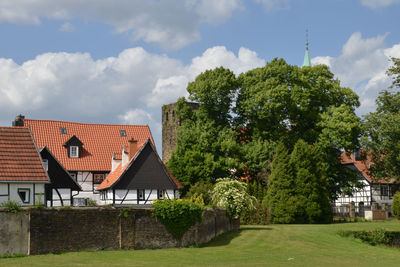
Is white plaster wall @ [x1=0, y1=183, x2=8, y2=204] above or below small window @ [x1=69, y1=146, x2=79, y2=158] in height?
below

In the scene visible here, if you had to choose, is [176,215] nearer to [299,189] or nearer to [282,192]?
[282,192]

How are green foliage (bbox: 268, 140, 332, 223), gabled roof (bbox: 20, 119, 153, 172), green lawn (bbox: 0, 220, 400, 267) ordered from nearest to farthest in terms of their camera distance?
green lawn (bbox: 0, 220, 400, 267) < green foliage (bbox: 268, 140, 332, 223) < gabled roof (bbox: 20, 119, 153, 172)

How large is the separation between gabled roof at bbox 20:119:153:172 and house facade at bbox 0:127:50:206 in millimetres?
20409

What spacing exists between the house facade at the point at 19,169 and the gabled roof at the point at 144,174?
46.4 ft

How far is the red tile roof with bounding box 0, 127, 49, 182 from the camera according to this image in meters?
31.8

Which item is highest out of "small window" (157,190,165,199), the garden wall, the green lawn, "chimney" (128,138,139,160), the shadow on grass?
"chimney" (128,138,139,160)

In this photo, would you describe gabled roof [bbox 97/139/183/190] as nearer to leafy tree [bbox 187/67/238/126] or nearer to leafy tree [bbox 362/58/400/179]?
leafy tree [bbox 187/67/238/126]

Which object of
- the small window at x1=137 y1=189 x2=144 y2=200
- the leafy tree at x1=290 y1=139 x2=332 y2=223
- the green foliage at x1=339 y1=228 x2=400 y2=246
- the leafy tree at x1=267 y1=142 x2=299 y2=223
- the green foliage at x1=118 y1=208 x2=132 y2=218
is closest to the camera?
the green foliage at x1=118 y1=208 x2=132 y2=218

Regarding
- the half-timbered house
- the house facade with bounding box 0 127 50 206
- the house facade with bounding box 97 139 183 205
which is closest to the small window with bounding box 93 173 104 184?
the house facade with bounding box 97 139 183 205

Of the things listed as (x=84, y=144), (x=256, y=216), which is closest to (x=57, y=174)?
(x=84, y=144)

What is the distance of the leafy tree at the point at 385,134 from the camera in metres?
51.3

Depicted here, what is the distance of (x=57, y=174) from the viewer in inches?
1700

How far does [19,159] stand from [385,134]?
3217cm

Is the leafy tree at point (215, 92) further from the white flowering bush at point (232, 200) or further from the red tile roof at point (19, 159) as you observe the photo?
the red tile roof at point (19, 159)
